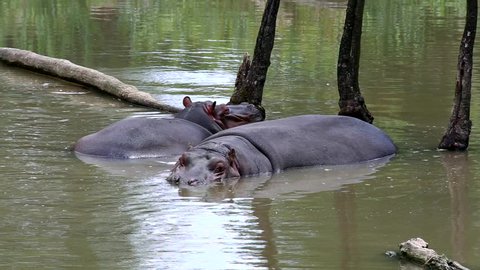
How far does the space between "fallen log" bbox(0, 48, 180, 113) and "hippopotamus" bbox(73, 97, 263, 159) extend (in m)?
1.38

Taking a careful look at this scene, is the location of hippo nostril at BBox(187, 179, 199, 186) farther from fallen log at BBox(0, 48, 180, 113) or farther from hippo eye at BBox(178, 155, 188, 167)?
fallen log at BBox(0, 48, 180, 113)

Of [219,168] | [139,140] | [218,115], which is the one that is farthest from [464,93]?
[139,140]

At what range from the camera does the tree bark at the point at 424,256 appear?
20.0 ft

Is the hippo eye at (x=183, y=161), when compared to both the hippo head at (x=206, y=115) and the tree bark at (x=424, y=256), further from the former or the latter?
the tree bark at (x=424, y=256)

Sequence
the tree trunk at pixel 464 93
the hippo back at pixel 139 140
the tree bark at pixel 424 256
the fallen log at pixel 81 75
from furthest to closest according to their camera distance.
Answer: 1. the fallen log at pixel 81 75
2. the tree trunk at pixel 464 93
3. the hippo back at pixel 139 140
4. the tree bark at pixel 424 256

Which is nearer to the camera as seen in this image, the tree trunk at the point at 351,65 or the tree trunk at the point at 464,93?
the tree trunk at the point at 464,93

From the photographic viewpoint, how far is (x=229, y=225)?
734 cm

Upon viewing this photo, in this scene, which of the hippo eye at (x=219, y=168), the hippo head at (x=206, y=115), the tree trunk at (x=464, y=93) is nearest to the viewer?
the hippo eye at (x=219, y=168)

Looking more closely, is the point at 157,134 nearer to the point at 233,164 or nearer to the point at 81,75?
the point at 233,164

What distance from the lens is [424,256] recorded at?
6305 millimetres

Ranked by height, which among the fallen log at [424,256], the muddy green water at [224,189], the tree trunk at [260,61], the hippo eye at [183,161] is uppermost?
the tree trunk at [260,61]

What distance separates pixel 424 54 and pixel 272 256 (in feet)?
37.9

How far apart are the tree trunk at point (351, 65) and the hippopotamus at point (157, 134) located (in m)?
1.21

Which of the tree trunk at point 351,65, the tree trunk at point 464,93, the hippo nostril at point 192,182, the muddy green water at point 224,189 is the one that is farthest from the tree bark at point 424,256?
the tree trunk at point 351,65
